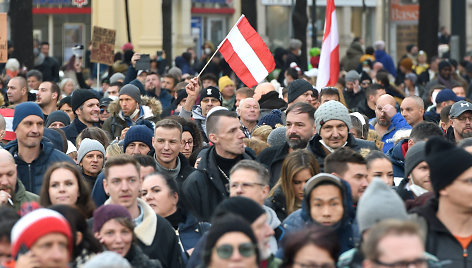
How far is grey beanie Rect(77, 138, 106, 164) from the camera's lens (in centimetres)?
1177

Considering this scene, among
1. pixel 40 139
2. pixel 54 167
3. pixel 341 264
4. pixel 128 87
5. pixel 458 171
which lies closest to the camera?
pixel 341 264

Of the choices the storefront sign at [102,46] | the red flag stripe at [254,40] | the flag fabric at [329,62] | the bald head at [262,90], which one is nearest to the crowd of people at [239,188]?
the bald head at [262,90]

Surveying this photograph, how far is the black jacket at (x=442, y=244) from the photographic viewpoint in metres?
7.30

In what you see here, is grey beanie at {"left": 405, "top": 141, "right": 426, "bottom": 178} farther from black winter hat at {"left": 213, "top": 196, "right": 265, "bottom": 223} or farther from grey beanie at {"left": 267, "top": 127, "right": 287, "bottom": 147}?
black winter hat at {"left": 213, "top": 196, "right": 265, "bottom": 223}

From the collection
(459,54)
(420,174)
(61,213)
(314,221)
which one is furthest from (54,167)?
(459,54)

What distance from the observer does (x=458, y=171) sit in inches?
292

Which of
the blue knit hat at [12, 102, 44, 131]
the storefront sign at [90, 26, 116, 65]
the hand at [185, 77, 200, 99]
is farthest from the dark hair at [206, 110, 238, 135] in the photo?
the storefront sign at [90, 26, 116, 65]

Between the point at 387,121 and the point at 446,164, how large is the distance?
7.39 meters

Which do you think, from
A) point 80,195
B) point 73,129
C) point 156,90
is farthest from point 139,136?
point 156,90

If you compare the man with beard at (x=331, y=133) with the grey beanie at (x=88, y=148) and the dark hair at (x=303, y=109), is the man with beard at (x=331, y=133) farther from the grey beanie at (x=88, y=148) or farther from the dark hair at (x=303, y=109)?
the grey beanie at (x=88, y=148)

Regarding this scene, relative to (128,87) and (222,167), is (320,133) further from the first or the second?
(128,87)

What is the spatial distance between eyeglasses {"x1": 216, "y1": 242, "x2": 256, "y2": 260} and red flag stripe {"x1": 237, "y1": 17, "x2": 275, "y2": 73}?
29.9 feet

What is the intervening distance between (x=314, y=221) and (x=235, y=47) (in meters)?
7.95

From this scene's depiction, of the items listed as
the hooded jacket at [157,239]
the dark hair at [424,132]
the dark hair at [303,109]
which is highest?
the dark hair at [303,109]
